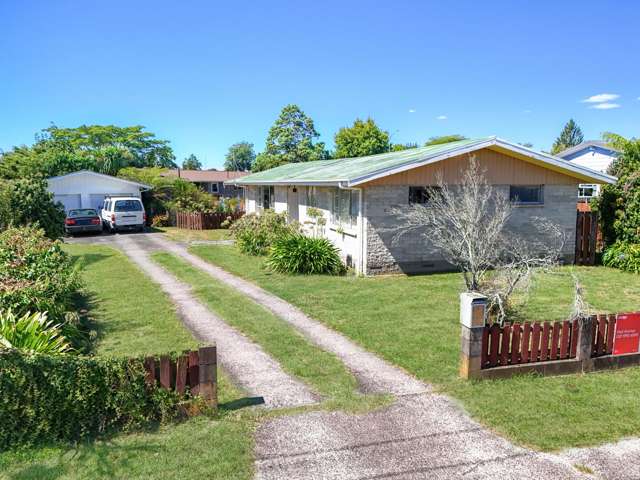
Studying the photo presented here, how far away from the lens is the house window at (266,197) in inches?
1112

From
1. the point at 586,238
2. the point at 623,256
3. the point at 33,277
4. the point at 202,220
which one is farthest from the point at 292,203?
the point at 33,277

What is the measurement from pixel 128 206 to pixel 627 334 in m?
26.2

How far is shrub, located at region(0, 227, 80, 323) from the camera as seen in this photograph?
860 centimetres

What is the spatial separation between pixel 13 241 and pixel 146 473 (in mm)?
9237

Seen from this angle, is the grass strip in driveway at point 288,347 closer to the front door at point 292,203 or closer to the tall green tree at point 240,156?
the front door at point 292,203

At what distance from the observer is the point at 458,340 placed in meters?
9.06

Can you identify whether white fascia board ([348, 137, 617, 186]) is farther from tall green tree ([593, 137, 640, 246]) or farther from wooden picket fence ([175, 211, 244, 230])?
wooden picket fence ([175, 211, 244, 230])

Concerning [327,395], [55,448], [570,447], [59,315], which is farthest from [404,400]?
[59,315]

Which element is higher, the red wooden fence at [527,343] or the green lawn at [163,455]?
the red wooden fence at [527,343]

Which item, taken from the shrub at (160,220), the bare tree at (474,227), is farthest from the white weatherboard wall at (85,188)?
the bare tree at (474,227)

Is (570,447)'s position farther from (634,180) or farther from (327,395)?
(634,180)

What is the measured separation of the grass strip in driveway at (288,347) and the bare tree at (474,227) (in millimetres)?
3950

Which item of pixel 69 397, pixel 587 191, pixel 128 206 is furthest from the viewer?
pixel 587 191

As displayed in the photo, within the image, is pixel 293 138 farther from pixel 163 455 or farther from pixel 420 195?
pixel 163 455
